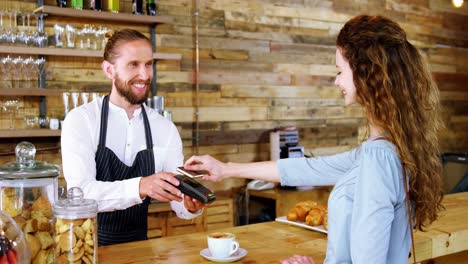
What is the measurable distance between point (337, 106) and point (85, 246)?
4.35 metres

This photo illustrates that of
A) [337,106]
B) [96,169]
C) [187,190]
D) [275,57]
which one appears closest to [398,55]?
[187,190]

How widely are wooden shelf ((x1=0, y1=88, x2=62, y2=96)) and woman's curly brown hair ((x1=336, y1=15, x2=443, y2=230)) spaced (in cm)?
264

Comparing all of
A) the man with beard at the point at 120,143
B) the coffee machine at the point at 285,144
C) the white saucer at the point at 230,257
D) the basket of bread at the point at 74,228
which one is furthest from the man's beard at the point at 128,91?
the coffee machine at the point at 285,144

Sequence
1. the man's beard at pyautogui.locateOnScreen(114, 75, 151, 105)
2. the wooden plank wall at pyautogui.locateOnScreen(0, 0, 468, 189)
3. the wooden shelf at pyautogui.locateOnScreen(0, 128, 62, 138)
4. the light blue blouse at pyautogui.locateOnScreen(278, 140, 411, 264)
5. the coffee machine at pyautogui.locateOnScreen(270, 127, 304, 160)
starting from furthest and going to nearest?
the coffee machine at pyautogui.locateOnScreen(270, 127, 304, 160) < the wooden plank wall at pyautogui.locateOnScreen(0, 0, 468, 189) < the wooden shelf at pyautogui.locateOnScreen(0, 128, 62, 138) < the man's beard at pyautogui.locateOnScreen(114, 75, 151, 105) < the light blue blouse at pyautogui.locateOnScreen(278, 140, 411, 264)

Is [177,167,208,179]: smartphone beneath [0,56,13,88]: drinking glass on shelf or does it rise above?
beneath

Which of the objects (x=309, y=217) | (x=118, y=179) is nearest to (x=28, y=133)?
(x=118, y=179)

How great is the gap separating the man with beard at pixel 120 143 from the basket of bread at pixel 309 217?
0.41 metres

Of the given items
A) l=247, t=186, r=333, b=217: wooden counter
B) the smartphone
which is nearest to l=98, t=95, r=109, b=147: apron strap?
the smartphone

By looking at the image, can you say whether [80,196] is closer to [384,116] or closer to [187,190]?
[187,190]

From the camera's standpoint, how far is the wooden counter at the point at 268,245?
203 cm

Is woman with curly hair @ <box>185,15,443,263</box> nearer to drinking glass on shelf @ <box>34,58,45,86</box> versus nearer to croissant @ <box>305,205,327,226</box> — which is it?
croissant @ <box>305,205,327,226</box>

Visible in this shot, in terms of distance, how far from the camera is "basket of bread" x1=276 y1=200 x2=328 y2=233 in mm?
2429

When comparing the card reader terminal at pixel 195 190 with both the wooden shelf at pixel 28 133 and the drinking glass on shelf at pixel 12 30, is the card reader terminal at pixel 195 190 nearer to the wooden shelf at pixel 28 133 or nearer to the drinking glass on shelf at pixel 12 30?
the wooden shelf at pixel 28 133

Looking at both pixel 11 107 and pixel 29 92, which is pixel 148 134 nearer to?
pixel 29 92
